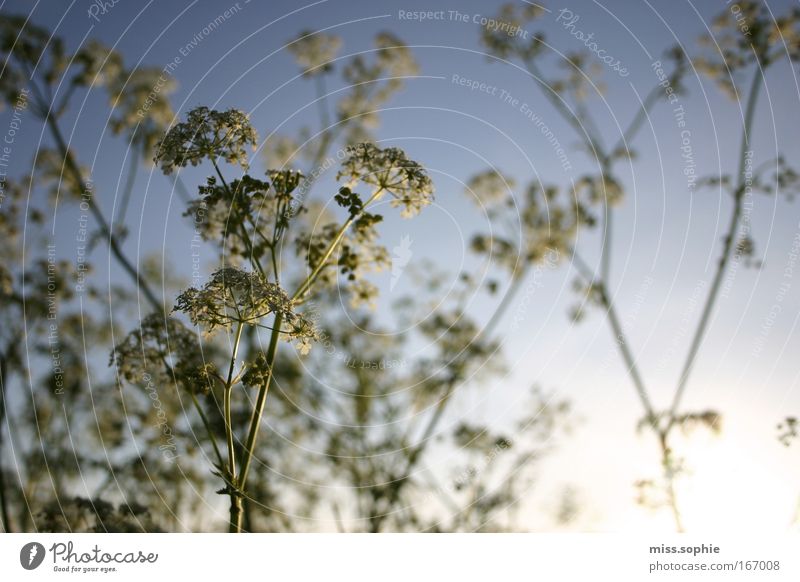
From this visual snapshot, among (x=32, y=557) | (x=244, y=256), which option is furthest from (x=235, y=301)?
(x=32, y=557)

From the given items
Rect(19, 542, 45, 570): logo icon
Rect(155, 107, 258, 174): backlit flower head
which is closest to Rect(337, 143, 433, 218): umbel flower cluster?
Rect(155, 107, 258, 174): backlit flower head

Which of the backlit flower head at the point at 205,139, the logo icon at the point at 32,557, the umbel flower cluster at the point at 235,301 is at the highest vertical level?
the backlit flower head at the point at 205,139

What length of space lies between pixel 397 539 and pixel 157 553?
1.57 meters

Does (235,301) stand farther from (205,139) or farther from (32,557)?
(32,557)

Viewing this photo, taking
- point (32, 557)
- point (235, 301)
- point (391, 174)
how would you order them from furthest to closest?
point (32, 557) < point (391, 174) < point (235, 301)

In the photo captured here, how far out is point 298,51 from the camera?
545cm

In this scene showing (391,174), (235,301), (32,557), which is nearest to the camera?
(235,301)

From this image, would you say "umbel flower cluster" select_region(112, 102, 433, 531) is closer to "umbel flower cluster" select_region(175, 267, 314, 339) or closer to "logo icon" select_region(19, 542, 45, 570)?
"umbel flower cluster" select_region(175, 267, 314, 339)

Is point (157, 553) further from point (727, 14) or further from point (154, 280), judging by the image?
point (727, 14)

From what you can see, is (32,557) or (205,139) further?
(32,557)

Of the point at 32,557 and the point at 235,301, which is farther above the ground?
the point at 235,301

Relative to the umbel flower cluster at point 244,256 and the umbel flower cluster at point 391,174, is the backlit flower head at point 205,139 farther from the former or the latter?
the umbel flower cluster at point 391,174

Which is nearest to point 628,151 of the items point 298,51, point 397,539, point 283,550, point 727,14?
point 727,14

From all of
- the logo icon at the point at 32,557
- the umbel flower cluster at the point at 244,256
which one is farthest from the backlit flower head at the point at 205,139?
the logo icon at the point at 32,557
